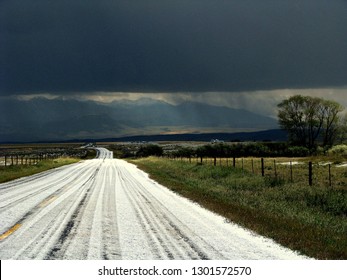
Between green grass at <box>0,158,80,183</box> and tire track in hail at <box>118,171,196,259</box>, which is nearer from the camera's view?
tire track in hail at <box>118,171,196,259</box>

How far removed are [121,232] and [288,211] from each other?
6.45 m

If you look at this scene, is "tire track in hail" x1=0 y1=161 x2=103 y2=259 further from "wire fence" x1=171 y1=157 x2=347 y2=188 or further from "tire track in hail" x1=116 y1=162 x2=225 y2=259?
"wire fence" x1=171 y1=157 x2=347 y2=188

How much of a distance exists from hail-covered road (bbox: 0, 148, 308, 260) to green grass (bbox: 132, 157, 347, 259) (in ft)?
1.92

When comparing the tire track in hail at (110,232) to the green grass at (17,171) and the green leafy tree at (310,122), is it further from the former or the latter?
the green leafy tree at (310,122)

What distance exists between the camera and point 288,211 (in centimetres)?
1639

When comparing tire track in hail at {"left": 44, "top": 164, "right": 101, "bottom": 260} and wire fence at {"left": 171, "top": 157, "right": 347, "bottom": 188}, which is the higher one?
tire track in hail at {"left": 44, "top": 164, "right": 101, "bottom": 260}

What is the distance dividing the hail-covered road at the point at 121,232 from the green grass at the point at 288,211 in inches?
23.0

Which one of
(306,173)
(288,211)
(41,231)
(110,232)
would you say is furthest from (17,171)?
(110,232)

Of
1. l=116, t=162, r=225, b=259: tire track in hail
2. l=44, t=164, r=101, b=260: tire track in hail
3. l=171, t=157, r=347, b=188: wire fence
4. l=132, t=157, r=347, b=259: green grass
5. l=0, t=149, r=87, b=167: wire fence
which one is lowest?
l=0, t=149, r=87, b=167: wire fence

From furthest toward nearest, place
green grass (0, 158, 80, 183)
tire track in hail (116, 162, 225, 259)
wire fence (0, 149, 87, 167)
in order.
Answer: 1. wire fence (0, 149, 87, 167)
2. green grass (0, 158, 80, 183)
3. tire track in hail (116, 162, 225, 259)

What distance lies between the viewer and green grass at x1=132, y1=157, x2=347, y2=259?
1110cm

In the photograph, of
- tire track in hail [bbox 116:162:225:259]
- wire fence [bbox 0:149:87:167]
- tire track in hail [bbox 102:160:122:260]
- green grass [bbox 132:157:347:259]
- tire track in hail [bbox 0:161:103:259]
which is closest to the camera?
tire track in hail [bbox 102:160:122:260]

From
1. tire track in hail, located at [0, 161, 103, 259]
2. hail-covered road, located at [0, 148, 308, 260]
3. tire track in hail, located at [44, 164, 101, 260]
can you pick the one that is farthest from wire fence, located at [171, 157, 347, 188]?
tire track in hail, located at [0, 161, 103, 259]
